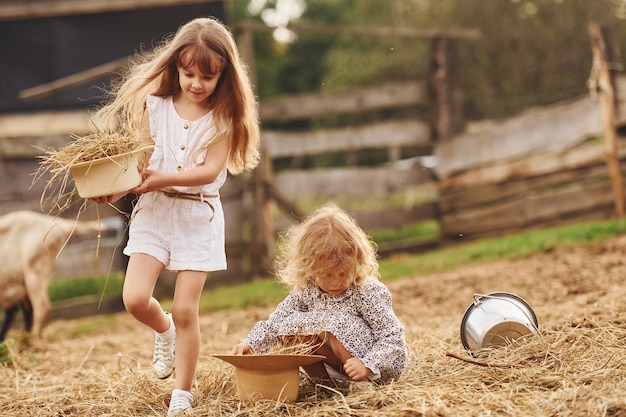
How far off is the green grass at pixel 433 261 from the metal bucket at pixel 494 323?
398 centimetres

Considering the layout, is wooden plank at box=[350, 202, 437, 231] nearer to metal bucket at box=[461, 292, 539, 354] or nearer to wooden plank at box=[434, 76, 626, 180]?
wooden plank at box=[434, 76, 626, 180]

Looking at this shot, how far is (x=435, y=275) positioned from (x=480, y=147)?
2780 millimetres

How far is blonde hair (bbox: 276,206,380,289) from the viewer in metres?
3.26

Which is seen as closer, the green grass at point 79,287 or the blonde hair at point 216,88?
the blonde hair at point 216,88

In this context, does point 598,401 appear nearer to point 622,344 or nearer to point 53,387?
point 622,344

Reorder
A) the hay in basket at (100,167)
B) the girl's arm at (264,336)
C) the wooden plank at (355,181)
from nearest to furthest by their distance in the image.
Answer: the hay in basket at (100,167) < the girl's arm at (264,336) < the wooden plank at (355,181)

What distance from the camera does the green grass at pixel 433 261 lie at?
7989mm

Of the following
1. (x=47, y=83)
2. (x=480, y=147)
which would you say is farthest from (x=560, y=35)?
(x=47, y=83)

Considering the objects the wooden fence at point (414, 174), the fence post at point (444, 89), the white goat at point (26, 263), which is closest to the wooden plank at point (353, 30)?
the fence post at point (444, 89)

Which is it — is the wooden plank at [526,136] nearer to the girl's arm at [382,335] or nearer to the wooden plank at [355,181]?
the wooden plank at [355,181]

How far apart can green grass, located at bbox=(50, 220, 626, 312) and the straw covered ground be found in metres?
1.58

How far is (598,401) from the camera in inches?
105

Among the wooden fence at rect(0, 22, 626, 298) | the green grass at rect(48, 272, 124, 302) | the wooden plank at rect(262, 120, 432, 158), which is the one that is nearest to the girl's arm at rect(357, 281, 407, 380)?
the wooden fence at rect(0, 22, 626, 298)

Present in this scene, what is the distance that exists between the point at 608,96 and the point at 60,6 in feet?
24.7
